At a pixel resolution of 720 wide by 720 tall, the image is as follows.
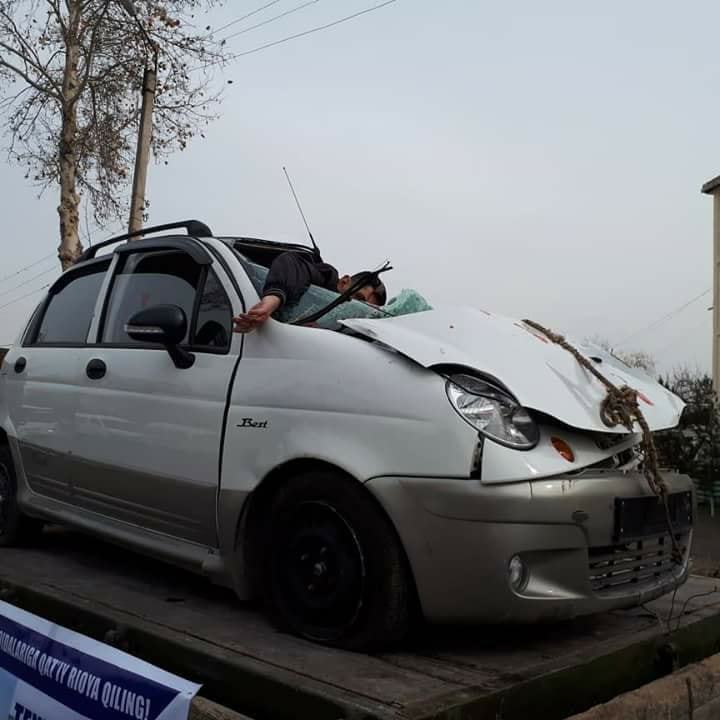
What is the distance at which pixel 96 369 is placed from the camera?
12.3ft

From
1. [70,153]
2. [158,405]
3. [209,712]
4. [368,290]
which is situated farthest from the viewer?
[70,153]

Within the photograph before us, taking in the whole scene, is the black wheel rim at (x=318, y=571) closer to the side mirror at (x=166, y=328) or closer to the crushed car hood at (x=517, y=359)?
the crushed car hood at (x=517, y=359)

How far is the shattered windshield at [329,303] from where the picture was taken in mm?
3241

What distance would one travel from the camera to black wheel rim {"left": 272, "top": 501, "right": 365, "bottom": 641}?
2.64m

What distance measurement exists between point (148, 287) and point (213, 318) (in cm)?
62

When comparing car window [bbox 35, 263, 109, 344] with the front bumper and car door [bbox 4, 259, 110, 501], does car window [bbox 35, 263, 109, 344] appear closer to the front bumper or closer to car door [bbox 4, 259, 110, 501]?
car door [bbox 4, 259, 110, 501]

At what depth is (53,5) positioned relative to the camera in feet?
60.4

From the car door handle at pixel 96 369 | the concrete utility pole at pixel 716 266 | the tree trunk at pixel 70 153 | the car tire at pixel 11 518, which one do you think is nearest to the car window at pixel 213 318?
the car door handle at pixel 96 369

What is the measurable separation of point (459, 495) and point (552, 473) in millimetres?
293

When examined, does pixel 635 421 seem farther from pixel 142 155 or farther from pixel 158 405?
pixel 142 155

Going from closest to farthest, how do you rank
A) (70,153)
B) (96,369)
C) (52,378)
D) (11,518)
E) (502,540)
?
(502,540), (96,369), (52,378), (11,518), (70,153)

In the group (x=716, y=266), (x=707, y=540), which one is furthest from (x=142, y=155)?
(x=716, y=266)

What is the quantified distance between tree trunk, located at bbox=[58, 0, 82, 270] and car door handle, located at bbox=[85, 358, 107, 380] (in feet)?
47.3

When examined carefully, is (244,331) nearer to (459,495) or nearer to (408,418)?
(408,418)
